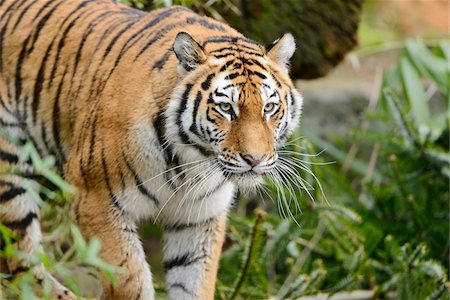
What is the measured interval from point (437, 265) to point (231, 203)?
1.72 meters

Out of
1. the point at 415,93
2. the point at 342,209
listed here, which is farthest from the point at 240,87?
the point at 415,93

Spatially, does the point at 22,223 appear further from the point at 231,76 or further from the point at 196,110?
the point at 231,76

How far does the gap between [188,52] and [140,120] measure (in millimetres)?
350

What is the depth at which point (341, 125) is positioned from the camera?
864 cm

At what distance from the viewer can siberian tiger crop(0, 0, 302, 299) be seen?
3.90m

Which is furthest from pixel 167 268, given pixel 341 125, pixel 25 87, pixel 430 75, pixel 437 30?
pixel 437 30

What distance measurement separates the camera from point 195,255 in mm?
4414

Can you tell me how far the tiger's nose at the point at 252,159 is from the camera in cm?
376

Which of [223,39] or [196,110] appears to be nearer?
[196,110]

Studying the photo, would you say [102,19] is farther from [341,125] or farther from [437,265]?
[341,125]

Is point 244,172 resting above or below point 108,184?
above

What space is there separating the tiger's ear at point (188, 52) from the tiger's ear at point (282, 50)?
298mm

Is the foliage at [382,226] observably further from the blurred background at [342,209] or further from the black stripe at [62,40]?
the black stripe at [62,40]

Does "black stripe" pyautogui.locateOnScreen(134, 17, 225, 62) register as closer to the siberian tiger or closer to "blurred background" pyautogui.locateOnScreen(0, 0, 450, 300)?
the siberian tiger
